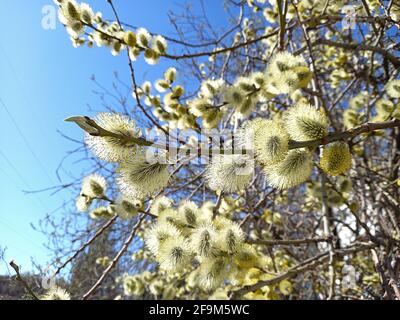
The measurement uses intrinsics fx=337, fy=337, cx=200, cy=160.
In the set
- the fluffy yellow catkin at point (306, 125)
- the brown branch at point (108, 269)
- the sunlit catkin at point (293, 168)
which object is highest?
the fluffy yellow catkin at point (306, 125)

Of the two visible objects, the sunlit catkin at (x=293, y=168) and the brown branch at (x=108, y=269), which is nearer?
the sunlit catkin at (x=293, y=168)

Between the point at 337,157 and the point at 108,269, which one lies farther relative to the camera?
the point at 108,269

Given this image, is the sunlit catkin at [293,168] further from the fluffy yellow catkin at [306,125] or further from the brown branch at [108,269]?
the brown branch at [108,269]

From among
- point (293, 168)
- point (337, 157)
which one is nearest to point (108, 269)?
point (293, 168)

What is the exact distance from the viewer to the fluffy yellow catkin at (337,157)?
3.37 ft

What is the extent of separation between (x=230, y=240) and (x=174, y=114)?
134cm

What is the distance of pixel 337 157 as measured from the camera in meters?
1.03

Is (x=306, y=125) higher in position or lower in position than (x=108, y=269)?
higher

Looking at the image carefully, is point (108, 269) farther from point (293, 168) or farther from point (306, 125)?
point (306, 125)

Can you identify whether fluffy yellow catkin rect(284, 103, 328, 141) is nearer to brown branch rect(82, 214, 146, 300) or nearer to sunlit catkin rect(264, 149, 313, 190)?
sunlit catkin rect(264, 149, 313, 190)

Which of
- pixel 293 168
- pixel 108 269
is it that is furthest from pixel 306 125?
pixel 108 269

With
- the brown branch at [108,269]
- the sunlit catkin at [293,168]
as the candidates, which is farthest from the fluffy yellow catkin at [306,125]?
the brown branch at [108,269]
